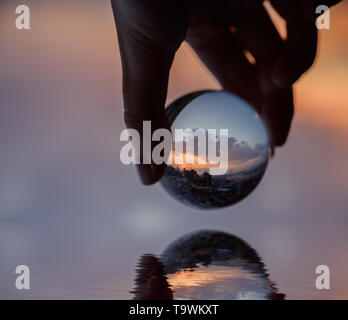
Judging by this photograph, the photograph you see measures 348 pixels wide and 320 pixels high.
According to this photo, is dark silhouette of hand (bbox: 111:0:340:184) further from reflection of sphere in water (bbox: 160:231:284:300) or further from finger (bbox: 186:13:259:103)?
reflection of sphere in water (bbox: 160:231:284:300)

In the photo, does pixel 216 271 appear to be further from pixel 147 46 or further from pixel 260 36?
pixel 260 36

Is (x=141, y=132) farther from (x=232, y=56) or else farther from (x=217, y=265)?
(x=232, y=56)

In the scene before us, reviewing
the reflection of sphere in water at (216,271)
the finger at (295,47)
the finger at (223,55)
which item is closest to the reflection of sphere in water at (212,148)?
the reflection of sphere in water at (216,271)

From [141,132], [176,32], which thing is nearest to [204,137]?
Answer: [141,132]

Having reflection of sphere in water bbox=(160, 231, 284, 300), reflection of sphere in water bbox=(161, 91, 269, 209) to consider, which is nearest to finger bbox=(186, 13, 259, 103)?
reflection of sphere in water bbox=(161, 91, 269, 209)

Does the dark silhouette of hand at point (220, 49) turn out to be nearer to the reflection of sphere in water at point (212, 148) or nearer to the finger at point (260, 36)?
the finger at point (260, 36)

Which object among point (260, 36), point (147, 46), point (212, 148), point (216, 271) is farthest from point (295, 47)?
point (216, 271)
